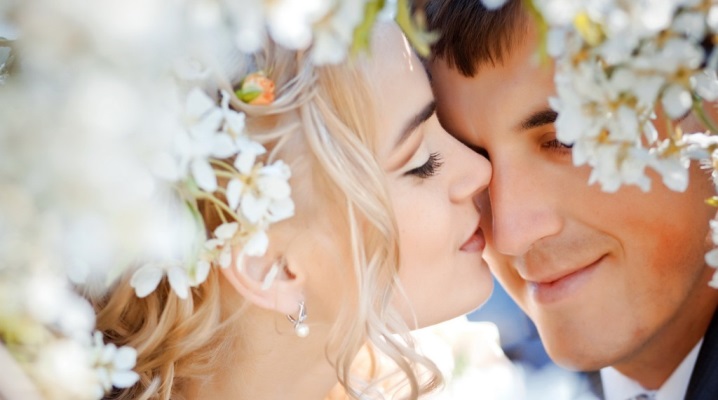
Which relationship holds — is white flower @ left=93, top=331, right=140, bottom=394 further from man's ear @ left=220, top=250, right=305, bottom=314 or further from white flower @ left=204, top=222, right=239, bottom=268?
man's ear @ left=220, top=250, right=305, bottom=314

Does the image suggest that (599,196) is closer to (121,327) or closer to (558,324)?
(558,324)

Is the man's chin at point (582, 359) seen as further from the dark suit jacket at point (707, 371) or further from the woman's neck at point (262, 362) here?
the woman's neck at point (262, 362)

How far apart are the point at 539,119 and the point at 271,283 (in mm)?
812

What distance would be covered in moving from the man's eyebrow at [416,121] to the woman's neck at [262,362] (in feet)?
1.57

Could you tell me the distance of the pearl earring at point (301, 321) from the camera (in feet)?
5.99

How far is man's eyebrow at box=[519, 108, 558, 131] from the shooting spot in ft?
6.91

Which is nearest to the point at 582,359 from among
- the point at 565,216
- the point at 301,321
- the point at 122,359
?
the point at 565,216

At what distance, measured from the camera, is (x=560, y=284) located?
235 cm

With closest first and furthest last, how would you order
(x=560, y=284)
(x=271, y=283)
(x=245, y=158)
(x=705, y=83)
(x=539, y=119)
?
(x=705, y=83), (x=245, y=158), (x=271, y=283), (x=539, y=119), (x=560, y=284)

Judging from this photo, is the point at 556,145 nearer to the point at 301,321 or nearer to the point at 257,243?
the point at 301,321

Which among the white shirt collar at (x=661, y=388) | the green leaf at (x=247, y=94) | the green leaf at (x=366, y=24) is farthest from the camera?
the white shirt collar at (x=661, y=388)

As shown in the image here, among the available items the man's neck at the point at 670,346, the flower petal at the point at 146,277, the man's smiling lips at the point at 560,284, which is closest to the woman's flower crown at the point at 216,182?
the flower petal at the point at 146,277

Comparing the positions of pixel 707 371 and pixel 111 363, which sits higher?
pixel 111 363

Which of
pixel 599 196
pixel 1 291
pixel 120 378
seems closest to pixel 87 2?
pixel 1 291
